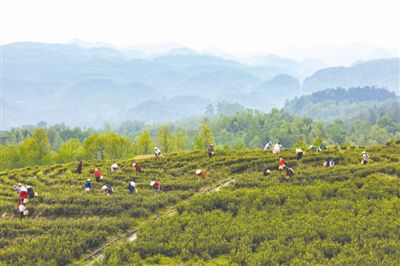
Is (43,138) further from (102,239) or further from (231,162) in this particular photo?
(102,239)

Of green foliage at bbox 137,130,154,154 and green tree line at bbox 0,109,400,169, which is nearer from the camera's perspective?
green tree line at bbox 0,109,400,169

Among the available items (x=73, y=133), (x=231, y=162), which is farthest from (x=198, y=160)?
(x=73, y=133)

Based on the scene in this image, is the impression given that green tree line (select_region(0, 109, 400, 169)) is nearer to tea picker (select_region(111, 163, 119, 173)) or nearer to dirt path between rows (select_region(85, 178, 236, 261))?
tea picker (select_region(111, 163, 119, 173))

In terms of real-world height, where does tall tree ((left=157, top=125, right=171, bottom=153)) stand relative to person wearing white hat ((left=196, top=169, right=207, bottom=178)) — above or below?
below

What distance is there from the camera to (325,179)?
29.7 metres

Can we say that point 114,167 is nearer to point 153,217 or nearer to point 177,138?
point 153,217

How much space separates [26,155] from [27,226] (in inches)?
2287

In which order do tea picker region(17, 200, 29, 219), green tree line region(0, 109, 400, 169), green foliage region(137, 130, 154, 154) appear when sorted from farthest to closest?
green foliage region(137, 130, 154, 154), green tree line region(0, 109, 400, 169), tea picker region(17, 200, 29, 219)

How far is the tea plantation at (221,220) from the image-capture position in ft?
61.3

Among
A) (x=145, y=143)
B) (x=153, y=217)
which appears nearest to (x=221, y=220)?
(x=153, y=217)

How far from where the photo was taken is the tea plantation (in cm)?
1869

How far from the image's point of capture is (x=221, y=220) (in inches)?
889

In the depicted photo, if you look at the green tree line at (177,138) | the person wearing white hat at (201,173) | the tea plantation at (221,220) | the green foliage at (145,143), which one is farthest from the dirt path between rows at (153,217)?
the green foliage at (145,143)

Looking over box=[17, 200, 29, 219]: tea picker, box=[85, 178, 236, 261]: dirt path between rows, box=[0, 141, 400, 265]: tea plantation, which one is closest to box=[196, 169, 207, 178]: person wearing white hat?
box=[0, 141, 400, 265]: tea plantation
